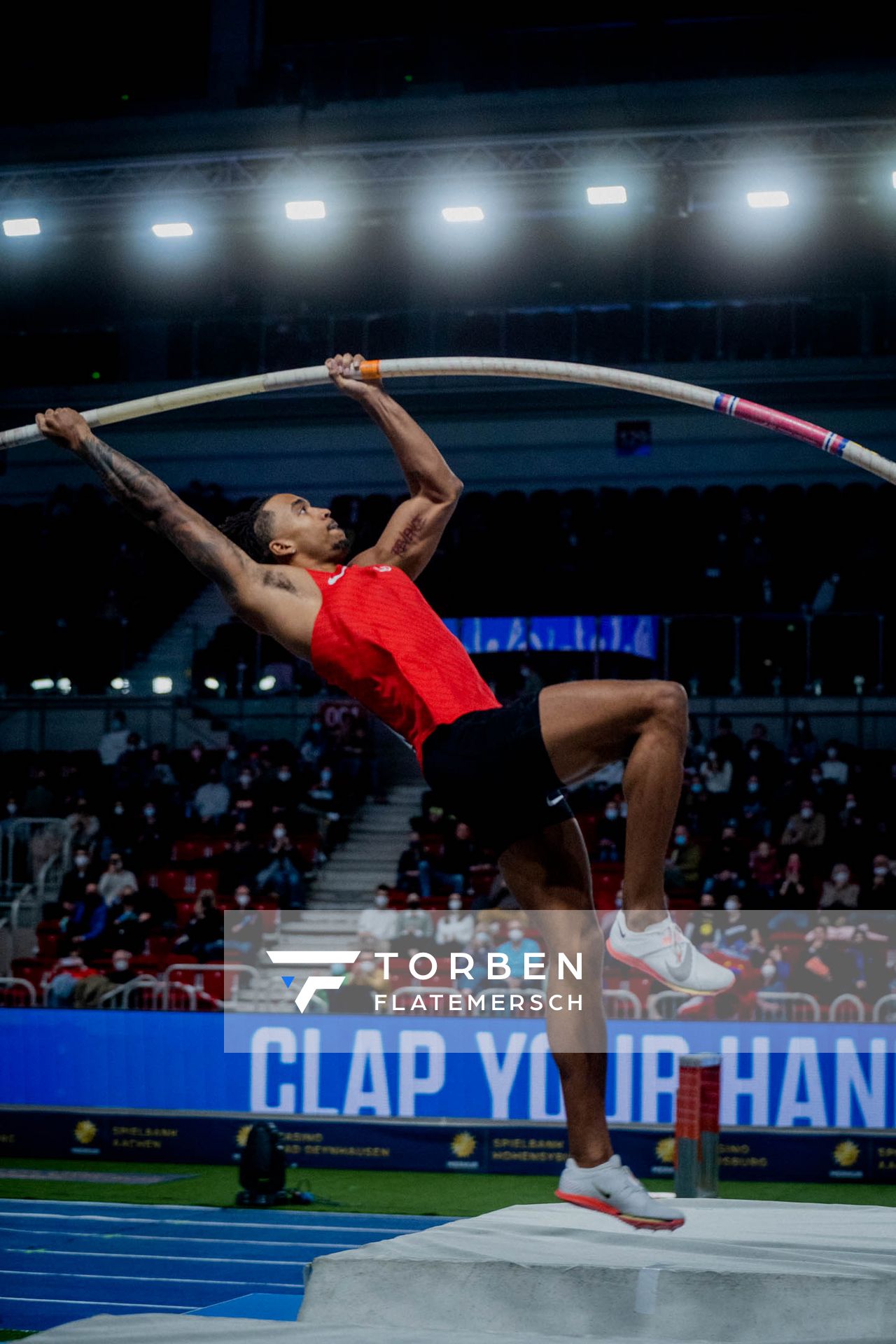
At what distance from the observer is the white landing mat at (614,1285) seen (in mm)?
4832

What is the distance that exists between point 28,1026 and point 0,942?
4.54 meters

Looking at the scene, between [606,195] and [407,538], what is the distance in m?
13.1

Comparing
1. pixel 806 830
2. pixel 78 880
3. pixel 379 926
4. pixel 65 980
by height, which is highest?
pixel 806 830

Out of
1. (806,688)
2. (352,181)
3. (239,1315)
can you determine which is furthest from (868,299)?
(239,1315)

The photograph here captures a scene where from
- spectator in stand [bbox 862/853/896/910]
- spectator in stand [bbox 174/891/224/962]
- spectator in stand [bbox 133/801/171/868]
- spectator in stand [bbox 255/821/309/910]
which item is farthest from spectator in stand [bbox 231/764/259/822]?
spectator in stand [bbox 862/853/896/910]

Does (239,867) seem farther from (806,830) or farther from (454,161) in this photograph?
(454,161)

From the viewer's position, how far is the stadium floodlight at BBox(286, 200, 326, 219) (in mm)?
17922

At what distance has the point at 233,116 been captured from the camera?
21250mm

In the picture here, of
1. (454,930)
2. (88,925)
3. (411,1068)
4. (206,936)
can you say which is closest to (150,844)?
(88,925)

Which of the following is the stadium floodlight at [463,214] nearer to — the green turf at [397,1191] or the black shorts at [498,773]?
the green turf at [397,1191]

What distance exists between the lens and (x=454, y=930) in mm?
14516

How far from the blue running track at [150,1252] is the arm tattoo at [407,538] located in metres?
4.24

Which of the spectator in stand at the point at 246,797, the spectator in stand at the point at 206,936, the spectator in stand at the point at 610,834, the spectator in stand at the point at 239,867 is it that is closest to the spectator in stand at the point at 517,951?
the spectator in stand at the point at 610,834

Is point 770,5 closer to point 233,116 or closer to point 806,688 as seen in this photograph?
point 233,116
